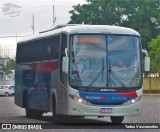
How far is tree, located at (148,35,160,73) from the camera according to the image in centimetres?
6806

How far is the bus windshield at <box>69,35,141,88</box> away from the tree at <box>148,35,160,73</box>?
4674cm

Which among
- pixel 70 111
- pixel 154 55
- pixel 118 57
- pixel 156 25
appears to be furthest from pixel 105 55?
pixel 156 25

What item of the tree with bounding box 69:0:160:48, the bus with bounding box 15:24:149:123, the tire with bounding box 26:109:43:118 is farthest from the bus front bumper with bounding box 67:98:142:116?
the tree with bounding box 69:0:160:48

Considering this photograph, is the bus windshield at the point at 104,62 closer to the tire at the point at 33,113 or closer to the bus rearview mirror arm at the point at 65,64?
the bus rearview mirror arm at the point at 65,64

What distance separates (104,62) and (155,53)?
160ft

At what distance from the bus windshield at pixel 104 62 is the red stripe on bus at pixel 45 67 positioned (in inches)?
63.3

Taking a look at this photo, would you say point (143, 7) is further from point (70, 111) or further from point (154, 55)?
point (70, 111)

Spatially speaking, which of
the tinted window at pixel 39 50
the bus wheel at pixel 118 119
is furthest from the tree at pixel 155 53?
the bus wheel at pixel 118 119

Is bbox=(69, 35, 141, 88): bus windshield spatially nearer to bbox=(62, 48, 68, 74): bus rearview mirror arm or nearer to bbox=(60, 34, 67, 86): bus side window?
bbox=(62, 48, 68, 74): bus rearview mirror arm

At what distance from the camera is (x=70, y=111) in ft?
68.2

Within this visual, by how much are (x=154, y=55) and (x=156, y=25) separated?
5.78m

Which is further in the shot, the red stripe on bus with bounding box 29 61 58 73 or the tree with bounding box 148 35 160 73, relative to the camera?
the tree with bounding box 148 35 160 73

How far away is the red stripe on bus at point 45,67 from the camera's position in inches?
896

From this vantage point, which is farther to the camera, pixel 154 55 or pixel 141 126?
pixel 154 55
